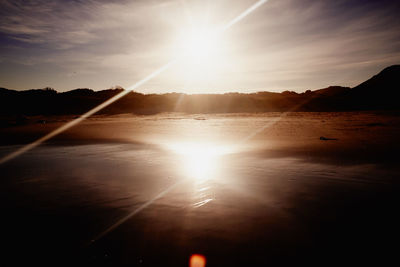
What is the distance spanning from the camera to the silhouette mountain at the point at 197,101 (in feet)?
102

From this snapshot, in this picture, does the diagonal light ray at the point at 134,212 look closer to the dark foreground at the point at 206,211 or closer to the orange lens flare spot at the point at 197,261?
the dark foreground at the point at 206,211

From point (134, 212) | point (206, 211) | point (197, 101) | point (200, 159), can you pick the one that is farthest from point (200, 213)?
point (197, 101)

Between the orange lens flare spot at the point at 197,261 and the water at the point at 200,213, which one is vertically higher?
the water at the point at 200,213

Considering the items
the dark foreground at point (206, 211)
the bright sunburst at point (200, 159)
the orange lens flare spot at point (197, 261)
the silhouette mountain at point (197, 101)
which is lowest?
the orange lens flare spot at point (197, 261)

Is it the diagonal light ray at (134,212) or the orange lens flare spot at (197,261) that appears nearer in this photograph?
the orange lens flare spot at (197,261)

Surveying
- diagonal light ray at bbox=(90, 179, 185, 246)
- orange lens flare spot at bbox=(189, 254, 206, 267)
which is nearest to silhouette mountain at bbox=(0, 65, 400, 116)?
diagonal light ray at bbox=(90, 179, 185, 246)

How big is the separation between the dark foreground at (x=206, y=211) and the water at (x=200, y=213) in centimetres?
1

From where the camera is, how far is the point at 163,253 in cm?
265

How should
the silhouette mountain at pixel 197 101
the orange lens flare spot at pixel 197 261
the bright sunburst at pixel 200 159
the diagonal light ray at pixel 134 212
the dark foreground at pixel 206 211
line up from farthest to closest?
the silhouette mountain at pixel 197 101
the bright sunburst at pixel 200 159
the diagonal light ray at pixel 134 212
the dark foreground at pixel 206 211
the orange lens flare spot at pixel 197 261

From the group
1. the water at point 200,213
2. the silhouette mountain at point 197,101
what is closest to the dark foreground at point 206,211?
the water at point 200,213

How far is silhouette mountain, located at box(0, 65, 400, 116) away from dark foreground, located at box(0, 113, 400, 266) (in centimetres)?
2910

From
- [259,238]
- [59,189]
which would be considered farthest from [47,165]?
[259,238]

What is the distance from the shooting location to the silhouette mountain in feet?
102

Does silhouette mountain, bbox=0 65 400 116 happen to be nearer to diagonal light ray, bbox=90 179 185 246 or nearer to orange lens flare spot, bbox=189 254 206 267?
diagonal light ray, bbox=90 179 185 246
